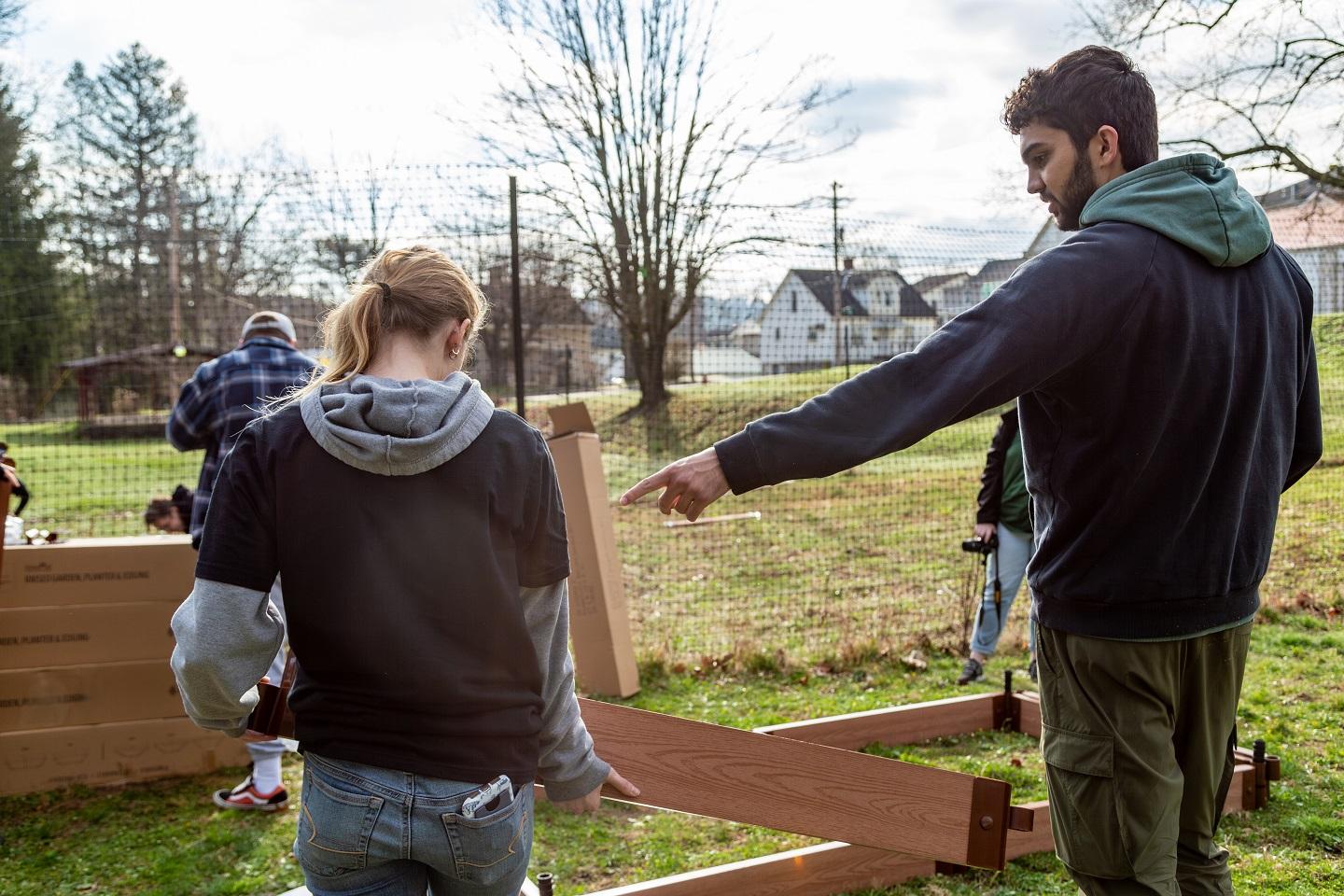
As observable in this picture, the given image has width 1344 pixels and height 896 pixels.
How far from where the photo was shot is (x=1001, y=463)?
18.2ft

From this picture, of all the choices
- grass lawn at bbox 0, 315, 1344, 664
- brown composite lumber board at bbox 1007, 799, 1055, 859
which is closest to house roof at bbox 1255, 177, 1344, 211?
grass lawn at bbox 0, 315, 1344, 664

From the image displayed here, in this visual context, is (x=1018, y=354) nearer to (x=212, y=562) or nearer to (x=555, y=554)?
(x=555, y=554)

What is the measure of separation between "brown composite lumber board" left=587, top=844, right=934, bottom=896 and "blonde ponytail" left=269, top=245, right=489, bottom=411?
194 cm

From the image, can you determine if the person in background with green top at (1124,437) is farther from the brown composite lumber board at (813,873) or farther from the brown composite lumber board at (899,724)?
the brown composite lumber board at (899,724)

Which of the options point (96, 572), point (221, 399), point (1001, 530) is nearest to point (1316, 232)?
point (1001, 530)

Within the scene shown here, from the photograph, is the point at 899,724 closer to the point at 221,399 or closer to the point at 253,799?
the point at 253,799

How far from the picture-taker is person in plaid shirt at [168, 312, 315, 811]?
4.07m

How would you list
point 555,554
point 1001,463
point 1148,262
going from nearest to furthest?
1. point 555,554
2. point 1148,262
3. point 1001,463

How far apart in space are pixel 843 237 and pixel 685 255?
1.25m

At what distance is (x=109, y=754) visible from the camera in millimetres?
4422

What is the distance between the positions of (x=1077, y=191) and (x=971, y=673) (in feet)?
13.6

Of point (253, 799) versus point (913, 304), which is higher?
point (913, 304)

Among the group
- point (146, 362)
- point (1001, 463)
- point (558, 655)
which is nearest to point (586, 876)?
point (558, 655)

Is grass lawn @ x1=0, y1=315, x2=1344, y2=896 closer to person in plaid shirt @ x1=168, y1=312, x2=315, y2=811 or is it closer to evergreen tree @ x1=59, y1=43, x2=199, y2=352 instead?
person in plaid shirt @ x1=168, y1=312, x2=315, y2=811
